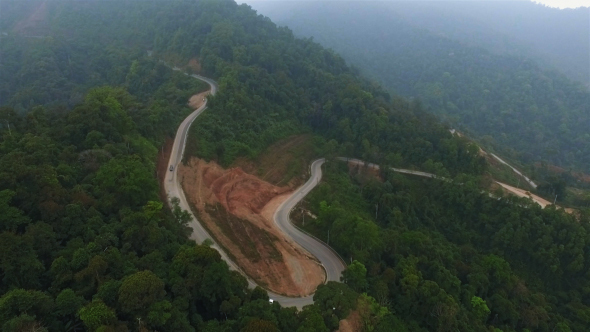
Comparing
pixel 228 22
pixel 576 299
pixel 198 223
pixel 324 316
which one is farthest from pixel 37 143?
pixel 228 22

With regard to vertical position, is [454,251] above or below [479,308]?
above

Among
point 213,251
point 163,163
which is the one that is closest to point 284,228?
point 163,163

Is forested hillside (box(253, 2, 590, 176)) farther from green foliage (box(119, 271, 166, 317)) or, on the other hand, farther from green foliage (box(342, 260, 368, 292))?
green foliage (box(119, 271, 166, 317))

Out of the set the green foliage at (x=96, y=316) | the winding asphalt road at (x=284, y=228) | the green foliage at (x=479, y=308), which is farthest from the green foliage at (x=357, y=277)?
the green foliage at (x=96, y=316)

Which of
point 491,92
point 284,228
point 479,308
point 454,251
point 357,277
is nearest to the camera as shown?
point 357,277

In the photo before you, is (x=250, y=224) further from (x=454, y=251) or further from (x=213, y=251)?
(x=454, y=251)
